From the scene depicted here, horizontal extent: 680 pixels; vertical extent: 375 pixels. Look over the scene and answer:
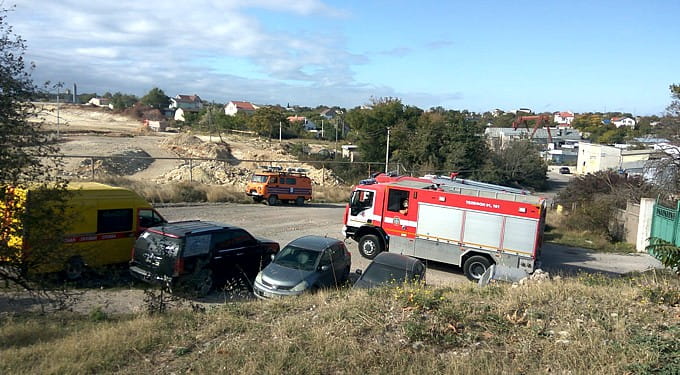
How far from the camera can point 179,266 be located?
11883 mm

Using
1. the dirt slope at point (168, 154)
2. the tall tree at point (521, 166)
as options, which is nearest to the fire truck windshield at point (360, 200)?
the dirt slope at point (168, 154)

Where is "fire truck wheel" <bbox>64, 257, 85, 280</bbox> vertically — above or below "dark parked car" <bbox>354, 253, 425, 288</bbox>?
below

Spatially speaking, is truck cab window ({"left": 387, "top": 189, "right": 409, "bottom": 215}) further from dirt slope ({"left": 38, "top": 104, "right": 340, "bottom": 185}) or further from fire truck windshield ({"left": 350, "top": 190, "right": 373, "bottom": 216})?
dirt slope ({"left": 38, "top": 104, "right": 340, "bottom": 185})

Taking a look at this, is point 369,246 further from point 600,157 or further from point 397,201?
point 600,157

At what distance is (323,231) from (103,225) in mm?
11260

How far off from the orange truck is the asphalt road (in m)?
0.63

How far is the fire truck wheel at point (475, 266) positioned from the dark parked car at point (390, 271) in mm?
3874

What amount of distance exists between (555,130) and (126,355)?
12993 centimetres

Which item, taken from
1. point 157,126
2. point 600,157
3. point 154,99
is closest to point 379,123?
point 600,157

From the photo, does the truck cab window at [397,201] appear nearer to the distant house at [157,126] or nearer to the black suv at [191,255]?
the black suv at [191,255]

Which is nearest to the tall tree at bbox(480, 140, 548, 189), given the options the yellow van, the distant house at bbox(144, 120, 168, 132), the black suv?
the distant house at bbox(144, 120, 168, 132)

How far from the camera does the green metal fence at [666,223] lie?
760 inches

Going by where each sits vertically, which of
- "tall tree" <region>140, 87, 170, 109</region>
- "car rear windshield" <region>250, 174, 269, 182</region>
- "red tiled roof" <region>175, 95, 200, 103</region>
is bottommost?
"car rear windshield" <region>250, 174, 269, 182</region>

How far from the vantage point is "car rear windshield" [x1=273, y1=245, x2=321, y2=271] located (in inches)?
486
